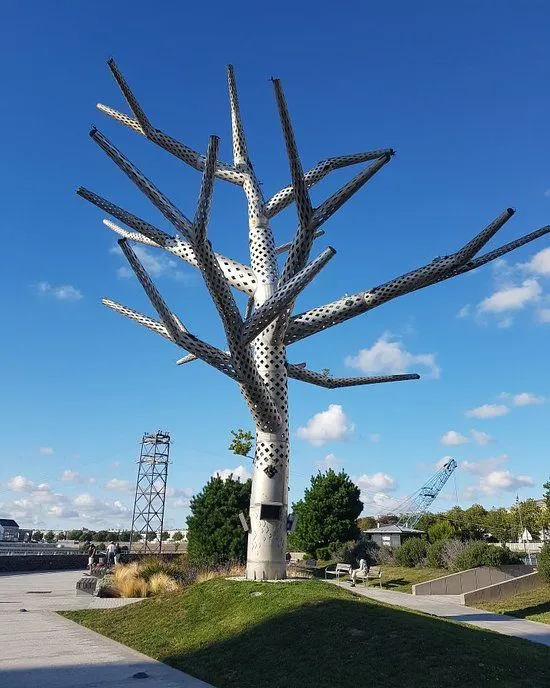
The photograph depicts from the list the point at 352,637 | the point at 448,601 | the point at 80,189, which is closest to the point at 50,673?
the point at 352,637

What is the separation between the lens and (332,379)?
55.7ft

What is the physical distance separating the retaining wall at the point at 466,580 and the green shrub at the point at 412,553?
513 cm

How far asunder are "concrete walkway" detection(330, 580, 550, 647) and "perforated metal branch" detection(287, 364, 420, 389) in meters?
5.30

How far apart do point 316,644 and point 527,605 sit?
33.9 ft

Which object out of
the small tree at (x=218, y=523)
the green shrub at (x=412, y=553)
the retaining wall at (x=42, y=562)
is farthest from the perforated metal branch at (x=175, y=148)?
the retaining wall at (x=42, y=562)

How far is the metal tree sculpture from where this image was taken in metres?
11.8

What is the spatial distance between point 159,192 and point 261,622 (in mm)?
8242

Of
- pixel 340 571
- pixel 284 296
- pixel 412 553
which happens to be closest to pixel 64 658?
pixel 284 296

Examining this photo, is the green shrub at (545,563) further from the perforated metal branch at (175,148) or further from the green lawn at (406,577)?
the perforated metal branch at (175,148)

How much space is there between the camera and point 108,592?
1639 cm

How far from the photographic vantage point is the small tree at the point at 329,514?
33562 mm

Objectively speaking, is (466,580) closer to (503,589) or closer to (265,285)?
(503,589)

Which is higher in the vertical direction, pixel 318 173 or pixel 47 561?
pixel 318 173

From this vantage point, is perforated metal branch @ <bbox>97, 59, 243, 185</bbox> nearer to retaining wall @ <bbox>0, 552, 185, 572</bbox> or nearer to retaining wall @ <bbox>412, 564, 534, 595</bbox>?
retaining wall @ <bbox>412, 564, 534, 595</bbox>
